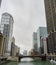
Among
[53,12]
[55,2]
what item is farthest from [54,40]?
[55,2]

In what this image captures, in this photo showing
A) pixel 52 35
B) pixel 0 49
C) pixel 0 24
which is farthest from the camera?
pixel 0 24

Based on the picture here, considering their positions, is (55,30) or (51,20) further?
(51,20)

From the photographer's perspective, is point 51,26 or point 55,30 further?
point 51,26

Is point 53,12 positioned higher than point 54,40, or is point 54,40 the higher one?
point 53,12

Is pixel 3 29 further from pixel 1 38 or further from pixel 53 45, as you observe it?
pixel 53 45

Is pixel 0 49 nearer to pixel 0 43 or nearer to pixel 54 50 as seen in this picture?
pixel 0 43

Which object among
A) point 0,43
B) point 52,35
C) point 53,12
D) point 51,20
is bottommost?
point 0,43

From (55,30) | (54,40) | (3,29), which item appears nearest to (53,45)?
(54,40)

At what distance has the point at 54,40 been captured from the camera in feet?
566

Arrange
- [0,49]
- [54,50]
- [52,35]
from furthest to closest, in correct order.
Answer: [52,35] → [54,50] → [0,49]

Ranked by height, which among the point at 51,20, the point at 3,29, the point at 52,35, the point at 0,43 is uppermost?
the point at 51,20

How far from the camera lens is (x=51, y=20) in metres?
197

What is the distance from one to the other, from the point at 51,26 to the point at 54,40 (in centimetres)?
3459

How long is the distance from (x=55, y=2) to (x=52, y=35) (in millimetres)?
61815
